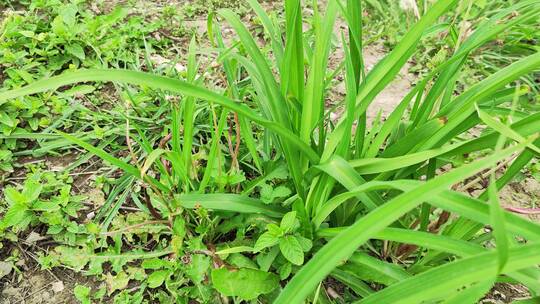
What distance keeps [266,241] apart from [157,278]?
32 cm

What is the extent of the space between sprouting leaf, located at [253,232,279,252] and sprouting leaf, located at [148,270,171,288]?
0.27 metres

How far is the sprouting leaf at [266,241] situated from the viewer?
1071 mm

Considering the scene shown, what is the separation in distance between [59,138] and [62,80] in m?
0.84

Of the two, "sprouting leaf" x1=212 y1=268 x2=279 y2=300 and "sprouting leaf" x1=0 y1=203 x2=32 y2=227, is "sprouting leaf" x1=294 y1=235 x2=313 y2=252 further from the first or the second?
"sprouting leaf" x1=0 y1=203 x2=32 y2=227

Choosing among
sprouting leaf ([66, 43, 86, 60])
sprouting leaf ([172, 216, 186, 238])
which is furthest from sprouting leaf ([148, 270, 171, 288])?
sprouting leaf ([66, 43, 86, 60])

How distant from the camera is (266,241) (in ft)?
3.54

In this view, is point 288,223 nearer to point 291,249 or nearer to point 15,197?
point 291,249

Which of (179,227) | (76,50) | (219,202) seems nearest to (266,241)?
(219,202)

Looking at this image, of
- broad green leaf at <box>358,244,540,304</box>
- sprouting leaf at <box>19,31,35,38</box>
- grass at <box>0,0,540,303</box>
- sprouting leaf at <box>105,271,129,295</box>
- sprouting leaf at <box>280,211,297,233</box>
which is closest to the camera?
broad green leaf at <box>358,244,540,304</box>

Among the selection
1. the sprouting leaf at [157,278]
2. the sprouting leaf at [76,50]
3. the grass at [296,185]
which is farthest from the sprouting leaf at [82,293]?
the sprouting leaf at [76,50]

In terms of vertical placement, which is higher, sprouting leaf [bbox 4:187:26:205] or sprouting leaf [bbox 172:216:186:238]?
sprouting leaf [bbox 172:216:186:238]

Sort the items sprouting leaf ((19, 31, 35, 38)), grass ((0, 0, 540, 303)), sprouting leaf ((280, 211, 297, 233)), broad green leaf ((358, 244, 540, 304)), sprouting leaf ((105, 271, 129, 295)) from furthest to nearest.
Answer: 1. sprouting leaf ((19, 31, 35, 38))
2. sprouting leaf ((105, 271, 129, 295))
3. sprouting leaf ((280, 211, 297, 233))
4. grass ((0, 0, 540, 303))
5. broad green leaf ((358, 244, 540, 304))

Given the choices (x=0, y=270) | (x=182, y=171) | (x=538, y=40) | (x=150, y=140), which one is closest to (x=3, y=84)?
(x=150, y=140)

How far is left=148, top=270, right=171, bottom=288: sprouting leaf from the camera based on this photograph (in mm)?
1140
